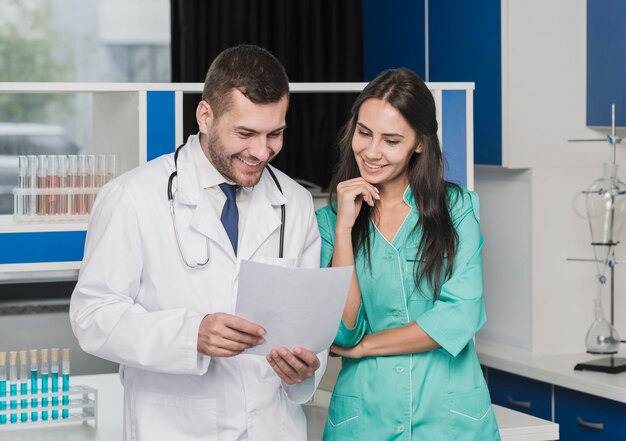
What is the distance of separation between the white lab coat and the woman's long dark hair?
269 millimetres

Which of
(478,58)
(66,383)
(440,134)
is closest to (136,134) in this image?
(66,383)

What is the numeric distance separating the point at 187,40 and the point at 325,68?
26.2 inches

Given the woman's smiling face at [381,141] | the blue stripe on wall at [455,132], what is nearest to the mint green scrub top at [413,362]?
the woman's smiling face at [381,141]

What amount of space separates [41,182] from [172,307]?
107 cm

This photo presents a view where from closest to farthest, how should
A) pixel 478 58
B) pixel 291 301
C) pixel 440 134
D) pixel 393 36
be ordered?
pixel 291 301
pixel 440 134
pixel 478 58
pixel 393 36

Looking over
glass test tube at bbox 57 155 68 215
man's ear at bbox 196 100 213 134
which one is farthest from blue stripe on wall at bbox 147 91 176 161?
man's ear at bbox 196 100 213 134

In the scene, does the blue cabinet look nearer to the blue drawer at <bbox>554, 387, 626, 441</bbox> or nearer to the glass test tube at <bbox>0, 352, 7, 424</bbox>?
the blue drawer at <bbox>554, 387, 626, 441</bbox>

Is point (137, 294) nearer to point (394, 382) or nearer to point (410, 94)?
point (394, 382)

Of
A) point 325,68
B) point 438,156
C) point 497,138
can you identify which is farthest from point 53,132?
point 438,156

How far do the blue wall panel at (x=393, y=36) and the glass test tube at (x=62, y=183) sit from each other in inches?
72.2

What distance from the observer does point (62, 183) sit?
2.76 metres

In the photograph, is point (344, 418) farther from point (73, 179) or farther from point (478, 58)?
point (478, 58)

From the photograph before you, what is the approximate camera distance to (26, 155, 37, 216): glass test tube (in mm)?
2721

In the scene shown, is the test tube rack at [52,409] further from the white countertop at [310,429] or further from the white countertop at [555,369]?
the white countertop at [555,369]
